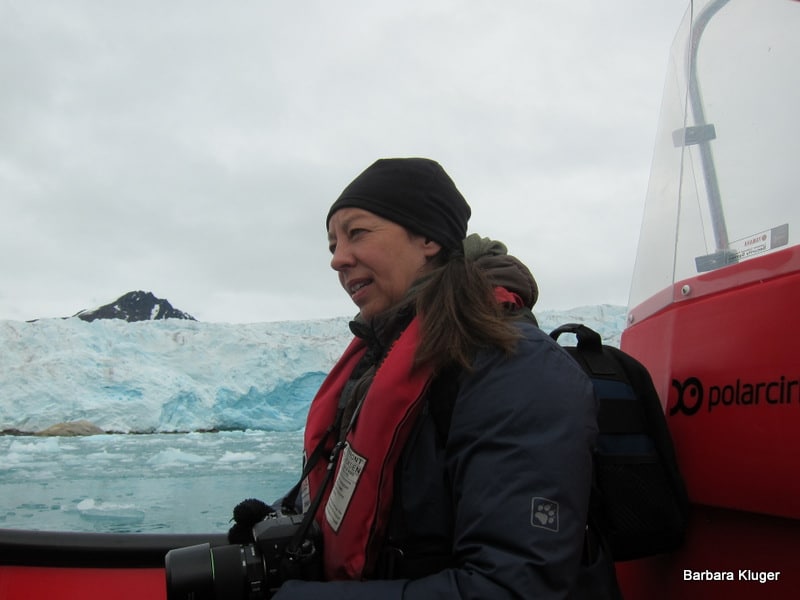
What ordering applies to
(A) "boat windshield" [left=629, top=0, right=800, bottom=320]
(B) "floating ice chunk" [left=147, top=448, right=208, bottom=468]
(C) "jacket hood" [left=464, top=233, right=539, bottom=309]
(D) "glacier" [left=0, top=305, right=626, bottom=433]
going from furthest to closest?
(D) "glacier" [left=0, top=305, right=626, bottom=433] < (B) "floating ice chunk" [left=147, top=448, right=208, bottom=468] < (C) "jacket hood" [left=464, top=233, right=539, bottom=309] < (A) "boat windshield" [left=629, top=0, right=800, bottom=320]

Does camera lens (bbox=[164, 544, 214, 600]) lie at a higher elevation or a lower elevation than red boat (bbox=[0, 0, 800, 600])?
lower

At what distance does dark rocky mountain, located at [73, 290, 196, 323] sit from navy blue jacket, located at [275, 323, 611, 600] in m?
17.9

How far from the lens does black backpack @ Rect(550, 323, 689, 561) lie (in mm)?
980

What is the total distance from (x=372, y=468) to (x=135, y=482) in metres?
5.35

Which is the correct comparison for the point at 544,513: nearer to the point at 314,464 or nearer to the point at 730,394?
the point at 730,394

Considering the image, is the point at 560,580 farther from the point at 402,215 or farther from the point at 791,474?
the point at 402,215

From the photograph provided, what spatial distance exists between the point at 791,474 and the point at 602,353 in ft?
1.26

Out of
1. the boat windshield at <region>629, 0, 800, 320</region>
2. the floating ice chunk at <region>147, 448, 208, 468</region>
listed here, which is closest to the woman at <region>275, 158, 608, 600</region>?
the boat windshield at <region>629, 0, 800, 320</region>

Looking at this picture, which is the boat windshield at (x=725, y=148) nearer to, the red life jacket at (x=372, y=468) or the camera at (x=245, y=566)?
the red life jacket at (x=372, y=468)

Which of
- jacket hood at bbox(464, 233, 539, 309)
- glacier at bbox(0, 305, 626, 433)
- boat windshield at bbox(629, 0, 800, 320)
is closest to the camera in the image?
boat windshield at bbox(629, 0, 800, 320)

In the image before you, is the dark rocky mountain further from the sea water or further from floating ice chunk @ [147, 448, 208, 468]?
floating ice chunk @ [147, 448, 208, 468]

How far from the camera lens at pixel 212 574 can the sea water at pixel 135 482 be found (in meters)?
1.77

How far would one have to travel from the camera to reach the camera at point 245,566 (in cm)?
97

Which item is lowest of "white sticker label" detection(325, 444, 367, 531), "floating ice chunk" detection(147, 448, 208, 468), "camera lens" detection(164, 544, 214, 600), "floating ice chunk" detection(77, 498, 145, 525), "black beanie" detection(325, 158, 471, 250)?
"floating ice chunk" detection(77, 498, 145, 525)
